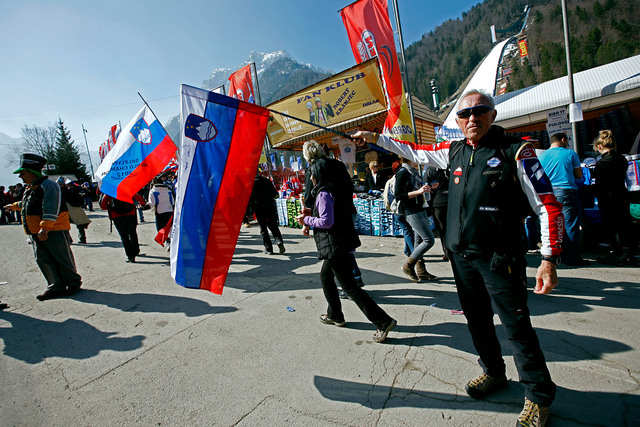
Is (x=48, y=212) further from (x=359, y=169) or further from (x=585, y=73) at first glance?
(x=585, y=73)

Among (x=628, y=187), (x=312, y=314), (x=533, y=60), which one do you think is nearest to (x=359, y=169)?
(x=628, y=187)

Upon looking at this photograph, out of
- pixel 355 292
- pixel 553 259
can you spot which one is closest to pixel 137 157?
pixel 355 292

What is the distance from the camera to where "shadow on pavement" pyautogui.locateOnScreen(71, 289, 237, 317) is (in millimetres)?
4195

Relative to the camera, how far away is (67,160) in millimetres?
37906

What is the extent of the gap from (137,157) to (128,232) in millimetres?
2499

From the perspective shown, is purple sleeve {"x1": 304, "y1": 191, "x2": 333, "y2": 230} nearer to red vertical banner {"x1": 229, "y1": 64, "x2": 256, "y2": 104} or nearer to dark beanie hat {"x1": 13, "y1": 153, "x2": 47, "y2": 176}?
dark beanie hat {"x1": 13, "y1": 153, "x2": 47, "y2": 176}

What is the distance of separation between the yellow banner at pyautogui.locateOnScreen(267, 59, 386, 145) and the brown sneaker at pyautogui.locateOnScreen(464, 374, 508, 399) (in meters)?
8.59

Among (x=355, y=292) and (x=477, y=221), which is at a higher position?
(x=477, y=221)

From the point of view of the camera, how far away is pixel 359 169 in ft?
46.6

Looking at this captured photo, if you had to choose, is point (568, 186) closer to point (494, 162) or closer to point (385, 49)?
point (494, 162)

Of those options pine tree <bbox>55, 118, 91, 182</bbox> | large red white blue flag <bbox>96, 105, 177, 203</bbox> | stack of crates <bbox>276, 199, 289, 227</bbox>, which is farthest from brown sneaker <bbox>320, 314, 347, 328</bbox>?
pine tree <bbox>55, 118, 91, 182</bbox>

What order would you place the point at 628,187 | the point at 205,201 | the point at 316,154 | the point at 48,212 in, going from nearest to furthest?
the point at 205,201
the point at 316,154
the point at 48,212
the point at 628,187

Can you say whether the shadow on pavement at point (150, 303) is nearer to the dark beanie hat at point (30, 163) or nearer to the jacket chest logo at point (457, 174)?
the dark beanie hat at point (30, 163)

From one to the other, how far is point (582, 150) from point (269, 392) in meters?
12.3
